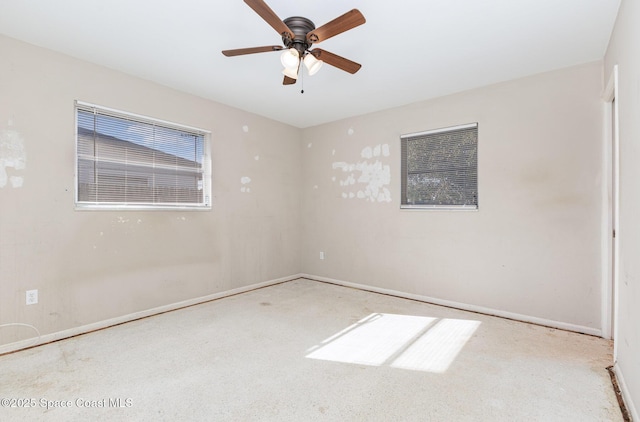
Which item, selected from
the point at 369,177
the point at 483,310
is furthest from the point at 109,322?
the point at 483,310

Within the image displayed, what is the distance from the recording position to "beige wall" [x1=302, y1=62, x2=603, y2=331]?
2795 mm

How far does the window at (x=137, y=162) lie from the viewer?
2.88 metres

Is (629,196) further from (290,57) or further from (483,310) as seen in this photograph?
(290,57)

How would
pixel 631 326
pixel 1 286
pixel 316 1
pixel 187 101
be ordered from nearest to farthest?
pixel 631 326
pixel 316 1
pixel 1 286
pixel 187 101

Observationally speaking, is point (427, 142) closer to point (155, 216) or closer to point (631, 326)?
point (631, 326)

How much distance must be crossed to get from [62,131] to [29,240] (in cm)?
97

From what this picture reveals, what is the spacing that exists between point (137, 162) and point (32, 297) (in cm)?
149

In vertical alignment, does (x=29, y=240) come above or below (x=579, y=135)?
below

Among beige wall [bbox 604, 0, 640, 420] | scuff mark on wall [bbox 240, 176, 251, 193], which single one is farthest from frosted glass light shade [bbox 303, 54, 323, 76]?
scuff mark on wall [bbox 240, 176, 251, 193]

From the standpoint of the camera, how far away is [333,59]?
2.20m

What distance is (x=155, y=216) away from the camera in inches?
130

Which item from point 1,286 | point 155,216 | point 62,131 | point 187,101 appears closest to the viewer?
point 1,286

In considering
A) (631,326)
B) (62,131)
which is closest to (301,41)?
(62,131)

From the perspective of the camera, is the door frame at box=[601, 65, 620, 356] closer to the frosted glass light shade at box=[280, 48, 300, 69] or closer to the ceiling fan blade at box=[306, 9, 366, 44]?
the ceiling fan blade at box=[306, 9, 366, 44]
